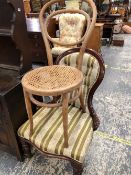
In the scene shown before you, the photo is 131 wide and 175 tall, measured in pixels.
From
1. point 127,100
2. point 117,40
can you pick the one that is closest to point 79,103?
point 127,100

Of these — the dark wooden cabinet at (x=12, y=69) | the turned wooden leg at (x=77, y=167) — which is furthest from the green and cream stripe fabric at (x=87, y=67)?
the turned wooden leg at (x=77, y=167)

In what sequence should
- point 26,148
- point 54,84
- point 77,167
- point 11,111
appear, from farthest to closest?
point 26,148
point 11,111
point 77,167
point 54,84

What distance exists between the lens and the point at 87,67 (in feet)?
4.10

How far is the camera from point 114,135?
1705mm

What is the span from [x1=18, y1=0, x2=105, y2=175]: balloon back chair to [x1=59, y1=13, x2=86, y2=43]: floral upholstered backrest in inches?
59.2

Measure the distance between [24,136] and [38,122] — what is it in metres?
0.13

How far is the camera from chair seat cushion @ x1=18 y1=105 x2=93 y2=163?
1069 mm

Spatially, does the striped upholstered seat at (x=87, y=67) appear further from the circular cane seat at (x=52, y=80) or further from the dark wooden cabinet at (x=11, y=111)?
the dark wooden cabinet at (x=11, y=111)

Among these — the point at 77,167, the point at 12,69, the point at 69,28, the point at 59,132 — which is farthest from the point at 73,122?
the point at 69,28

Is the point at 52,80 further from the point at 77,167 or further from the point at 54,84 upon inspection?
the point at 77,167

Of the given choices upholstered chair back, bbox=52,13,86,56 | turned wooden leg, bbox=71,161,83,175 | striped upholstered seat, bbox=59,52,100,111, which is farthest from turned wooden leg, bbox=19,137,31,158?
upholstered chair back, bbox=52,13,86,56

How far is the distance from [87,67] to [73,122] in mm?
401

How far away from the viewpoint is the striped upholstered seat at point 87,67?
121 centimetres

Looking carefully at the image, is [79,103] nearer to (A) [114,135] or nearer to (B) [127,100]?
(A) [114,135]
